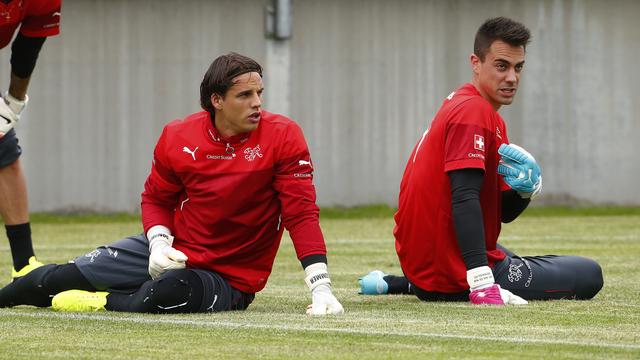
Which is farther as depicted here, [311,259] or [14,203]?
[14,203]

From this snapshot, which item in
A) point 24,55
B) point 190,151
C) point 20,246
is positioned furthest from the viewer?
point 20,246

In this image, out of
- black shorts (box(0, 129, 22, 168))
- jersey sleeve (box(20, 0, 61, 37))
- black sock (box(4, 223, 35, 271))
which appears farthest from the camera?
black shorts (box(0, 129, 22, 168))

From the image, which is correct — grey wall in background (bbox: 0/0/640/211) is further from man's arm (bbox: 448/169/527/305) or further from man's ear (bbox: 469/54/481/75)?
man's arm (bbox: 448/169/527/305)

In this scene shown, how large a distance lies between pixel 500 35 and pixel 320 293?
61.4 inches

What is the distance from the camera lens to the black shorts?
26.1 ft

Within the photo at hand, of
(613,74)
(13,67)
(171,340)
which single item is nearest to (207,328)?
(171,340)

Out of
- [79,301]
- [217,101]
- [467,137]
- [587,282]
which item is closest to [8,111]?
[79,301]

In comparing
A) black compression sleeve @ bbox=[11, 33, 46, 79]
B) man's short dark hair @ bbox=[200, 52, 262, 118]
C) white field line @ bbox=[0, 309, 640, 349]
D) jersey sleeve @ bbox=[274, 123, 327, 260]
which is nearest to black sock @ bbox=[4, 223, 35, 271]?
black compression sleeve @ bbox=[11, 33, 46, 79]

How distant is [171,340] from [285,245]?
23.1ft

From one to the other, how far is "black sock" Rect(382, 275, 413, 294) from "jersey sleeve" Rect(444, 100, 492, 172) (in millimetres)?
968

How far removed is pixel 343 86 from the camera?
1769 cm

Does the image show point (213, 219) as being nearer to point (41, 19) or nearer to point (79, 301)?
point (79, 301)

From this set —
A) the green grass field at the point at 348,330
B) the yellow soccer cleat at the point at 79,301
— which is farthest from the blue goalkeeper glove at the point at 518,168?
the yellow soccer cleat at the point at 79,301

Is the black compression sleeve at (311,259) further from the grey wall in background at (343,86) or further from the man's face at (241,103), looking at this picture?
the grey wall in background at (343,86)
